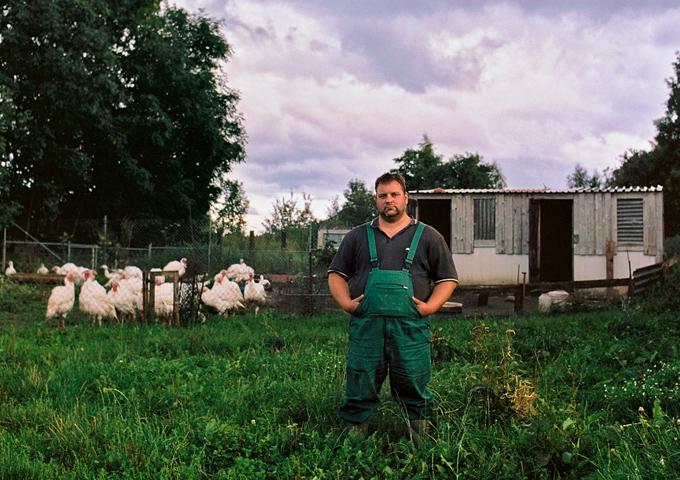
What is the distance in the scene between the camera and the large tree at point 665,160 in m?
36.6

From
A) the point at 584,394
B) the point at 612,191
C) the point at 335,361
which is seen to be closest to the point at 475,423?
the point at 584,394

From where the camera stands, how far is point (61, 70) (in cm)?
2256

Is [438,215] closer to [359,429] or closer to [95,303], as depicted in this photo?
[95,303]

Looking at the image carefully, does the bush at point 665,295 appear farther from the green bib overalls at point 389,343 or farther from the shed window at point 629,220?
the green bib overalls at point 389,343

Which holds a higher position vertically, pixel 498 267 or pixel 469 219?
pixel 469 219

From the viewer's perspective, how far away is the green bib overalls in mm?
4348

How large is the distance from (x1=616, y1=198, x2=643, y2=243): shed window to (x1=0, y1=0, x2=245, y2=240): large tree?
1744 cm

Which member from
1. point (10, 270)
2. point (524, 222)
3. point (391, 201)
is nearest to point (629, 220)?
point (524, 222)

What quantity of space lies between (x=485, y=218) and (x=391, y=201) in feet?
50.5

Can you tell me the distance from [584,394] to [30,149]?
22441mm

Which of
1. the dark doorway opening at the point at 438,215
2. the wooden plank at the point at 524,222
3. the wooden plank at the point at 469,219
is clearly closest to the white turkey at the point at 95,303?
the wooden plank at the point at 469,219

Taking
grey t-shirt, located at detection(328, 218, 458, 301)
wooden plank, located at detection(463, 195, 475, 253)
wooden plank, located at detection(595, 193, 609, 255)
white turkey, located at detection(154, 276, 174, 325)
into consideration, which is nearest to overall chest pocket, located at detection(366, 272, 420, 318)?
grey t-shirt, located at detection(328, 218, 458, 301)

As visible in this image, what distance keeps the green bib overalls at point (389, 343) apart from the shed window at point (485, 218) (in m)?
15.3

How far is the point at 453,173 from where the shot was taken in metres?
37.3
